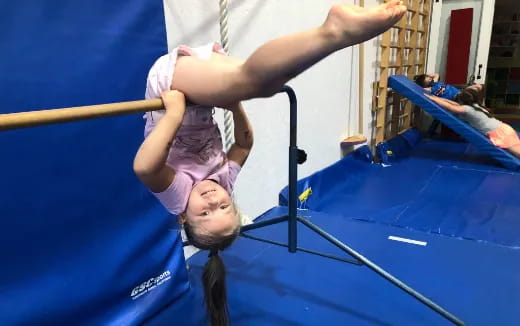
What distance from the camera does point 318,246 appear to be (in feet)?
6.55

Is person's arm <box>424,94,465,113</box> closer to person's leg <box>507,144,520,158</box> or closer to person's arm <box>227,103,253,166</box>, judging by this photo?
person's leg <box>507,144,520,158</box>

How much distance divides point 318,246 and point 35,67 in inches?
57.9

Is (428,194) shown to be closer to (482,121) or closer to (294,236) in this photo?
(482,121)

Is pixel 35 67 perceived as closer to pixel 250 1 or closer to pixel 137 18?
pixel 137 18

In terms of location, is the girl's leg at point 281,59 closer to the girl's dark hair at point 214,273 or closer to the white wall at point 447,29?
the girl's dark hair at point 214,273

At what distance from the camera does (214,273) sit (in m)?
1.14

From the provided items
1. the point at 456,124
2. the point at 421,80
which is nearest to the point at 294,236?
the point at 456,124

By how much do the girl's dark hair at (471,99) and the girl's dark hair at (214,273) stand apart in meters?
3.18

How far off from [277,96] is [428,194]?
1.30 metres

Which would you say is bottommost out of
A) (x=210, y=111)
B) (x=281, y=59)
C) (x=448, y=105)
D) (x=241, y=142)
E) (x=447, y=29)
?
(x=448, y=105)

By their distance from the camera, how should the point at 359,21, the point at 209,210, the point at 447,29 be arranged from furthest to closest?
the point at 447,29, the point at 209,210, the point at 359,21

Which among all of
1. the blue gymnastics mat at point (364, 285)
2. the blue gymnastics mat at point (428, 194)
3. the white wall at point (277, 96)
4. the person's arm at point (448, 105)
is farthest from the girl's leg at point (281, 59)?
the person's arm at point (448, 105)

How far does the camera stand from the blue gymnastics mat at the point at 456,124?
326 cm

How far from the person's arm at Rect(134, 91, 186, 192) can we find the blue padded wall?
1.40 feet
